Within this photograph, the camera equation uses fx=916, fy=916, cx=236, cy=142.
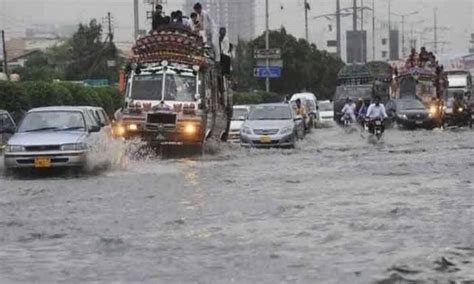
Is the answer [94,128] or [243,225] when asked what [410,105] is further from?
[243,225]

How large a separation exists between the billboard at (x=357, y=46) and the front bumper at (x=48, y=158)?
277ft

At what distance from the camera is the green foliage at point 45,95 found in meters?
32.9

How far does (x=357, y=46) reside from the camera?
112m

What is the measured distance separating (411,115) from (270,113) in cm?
1398

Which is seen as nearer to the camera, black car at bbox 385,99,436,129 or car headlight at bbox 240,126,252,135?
car headlight at bbox 240,126,252,135

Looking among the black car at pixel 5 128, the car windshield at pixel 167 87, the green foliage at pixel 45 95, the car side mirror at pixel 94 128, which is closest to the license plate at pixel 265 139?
the car windshield at pixel 167 87

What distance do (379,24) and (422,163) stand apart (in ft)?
325

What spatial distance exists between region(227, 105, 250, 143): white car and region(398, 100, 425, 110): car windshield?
9.86 meters

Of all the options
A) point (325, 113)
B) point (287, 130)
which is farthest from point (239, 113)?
point (325, 113)

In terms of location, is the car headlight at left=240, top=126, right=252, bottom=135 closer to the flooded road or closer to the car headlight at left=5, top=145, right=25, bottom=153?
the flooded road

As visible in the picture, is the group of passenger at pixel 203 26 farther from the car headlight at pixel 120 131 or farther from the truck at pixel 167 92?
the car headlight at pixel 120 131

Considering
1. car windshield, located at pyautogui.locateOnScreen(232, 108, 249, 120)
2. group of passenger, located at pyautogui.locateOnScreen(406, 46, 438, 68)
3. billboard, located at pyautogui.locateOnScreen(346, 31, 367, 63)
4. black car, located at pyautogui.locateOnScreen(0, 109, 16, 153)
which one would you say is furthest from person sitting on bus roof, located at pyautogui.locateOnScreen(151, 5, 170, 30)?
billboard, located at pyautogui.locateOnScreen(346, 31, 367, 63)

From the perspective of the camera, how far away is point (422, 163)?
20.8 m

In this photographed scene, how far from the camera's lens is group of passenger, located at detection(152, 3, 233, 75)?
2466cm
